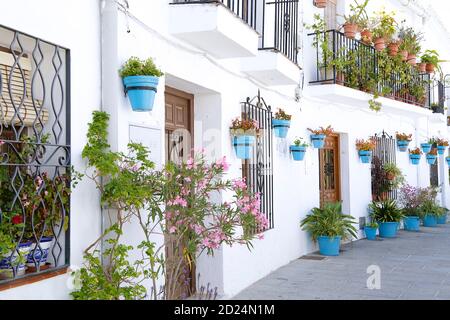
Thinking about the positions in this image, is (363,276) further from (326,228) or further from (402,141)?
(402,141)

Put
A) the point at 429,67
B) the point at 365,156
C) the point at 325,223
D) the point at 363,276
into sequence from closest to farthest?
the point at 363,276, the point at 325,223, the point at 365,156, the point at 429,67

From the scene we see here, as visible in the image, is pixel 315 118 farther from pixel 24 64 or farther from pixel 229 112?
pixel 24 64

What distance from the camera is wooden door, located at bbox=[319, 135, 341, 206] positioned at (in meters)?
10.5

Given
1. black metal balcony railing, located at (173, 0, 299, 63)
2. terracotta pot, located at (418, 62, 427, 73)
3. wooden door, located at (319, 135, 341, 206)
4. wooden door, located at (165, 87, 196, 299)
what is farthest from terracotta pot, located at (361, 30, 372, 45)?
wooden door, located at (165, 87, 196, 299)

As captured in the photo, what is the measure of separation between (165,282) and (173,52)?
231cm

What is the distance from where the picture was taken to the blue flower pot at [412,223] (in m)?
12.8

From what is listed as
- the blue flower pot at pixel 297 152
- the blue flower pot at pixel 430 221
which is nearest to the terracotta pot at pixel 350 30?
the blue flower pot at pixel 297 152

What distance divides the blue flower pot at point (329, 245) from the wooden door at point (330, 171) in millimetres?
1352

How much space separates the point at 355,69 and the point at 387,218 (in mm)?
3399

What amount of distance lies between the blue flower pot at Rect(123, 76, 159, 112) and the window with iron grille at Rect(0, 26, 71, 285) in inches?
21.9

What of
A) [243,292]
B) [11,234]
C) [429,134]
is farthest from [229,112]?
[429,134]

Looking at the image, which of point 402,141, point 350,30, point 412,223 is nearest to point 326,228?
point 350,30

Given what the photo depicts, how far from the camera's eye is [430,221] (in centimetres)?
1381
